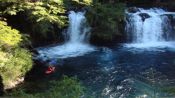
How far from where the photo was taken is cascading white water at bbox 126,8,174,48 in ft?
75.0

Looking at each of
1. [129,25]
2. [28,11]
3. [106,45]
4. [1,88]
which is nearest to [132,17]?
[129,25]

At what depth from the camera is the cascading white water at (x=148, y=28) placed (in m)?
22.9

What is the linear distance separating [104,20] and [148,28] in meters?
3.28

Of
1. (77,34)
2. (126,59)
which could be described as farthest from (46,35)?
(126,59)

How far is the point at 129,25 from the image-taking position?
2286 centimetres

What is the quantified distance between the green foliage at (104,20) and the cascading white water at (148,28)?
122 cm

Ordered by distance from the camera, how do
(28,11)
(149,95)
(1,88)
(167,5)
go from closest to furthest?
(149,95)
(1,88)
(28,11)
(167,5)

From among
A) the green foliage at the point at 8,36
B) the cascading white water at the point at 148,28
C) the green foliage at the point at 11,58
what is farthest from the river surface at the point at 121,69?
the green foliage at the point at 8,36

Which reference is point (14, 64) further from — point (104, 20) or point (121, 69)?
point (104, 20)

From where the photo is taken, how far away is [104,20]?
69.8 feet

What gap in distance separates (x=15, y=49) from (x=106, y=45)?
6790 millimetres

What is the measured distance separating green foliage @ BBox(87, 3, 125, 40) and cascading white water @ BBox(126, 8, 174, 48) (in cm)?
122

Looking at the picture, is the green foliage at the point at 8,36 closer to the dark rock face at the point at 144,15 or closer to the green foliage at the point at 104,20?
the green foliage at the point at 104,20

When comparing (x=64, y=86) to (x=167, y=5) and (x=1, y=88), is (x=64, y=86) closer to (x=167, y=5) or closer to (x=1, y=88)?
(x=1, y=88)
